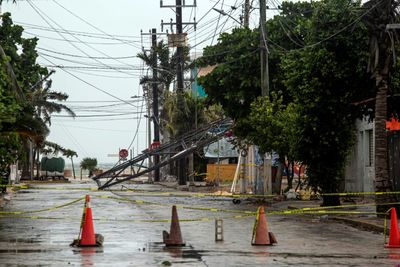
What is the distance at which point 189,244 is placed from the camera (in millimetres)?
15703

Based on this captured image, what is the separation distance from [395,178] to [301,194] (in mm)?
8319

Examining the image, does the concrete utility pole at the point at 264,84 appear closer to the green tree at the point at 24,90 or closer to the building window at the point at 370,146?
the building window at the point at 370,146

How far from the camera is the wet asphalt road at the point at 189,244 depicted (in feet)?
42.4

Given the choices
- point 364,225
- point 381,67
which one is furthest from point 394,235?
→ point 381,67

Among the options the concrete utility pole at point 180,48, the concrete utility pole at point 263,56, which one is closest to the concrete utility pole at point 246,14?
the concrete utility pole at point 263,56

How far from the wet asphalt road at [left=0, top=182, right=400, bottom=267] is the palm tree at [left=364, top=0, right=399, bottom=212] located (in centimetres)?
176

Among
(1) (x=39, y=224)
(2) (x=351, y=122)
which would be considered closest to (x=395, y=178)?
(2) (x=351, y=122)

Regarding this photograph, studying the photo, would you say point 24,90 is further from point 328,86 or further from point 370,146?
point 370,146

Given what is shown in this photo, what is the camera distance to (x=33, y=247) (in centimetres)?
1482

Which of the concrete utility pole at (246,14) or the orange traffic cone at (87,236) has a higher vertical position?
the concrete utility pole at (246,14)

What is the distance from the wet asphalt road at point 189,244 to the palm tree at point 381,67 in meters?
1.76

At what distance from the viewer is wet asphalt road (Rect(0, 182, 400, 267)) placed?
1291 centimetres

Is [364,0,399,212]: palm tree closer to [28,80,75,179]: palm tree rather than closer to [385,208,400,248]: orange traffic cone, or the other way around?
[385,208,400,248]: orange traffic cone

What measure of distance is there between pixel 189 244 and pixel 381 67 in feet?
28.9
